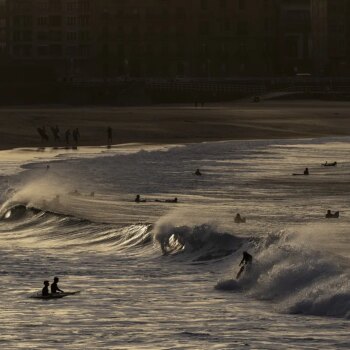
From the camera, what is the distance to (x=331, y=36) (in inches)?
7352

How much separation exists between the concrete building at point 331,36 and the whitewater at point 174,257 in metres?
107

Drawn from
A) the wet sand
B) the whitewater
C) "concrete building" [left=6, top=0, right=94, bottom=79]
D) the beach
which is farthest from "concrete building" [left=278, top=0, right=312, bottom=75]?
the whitewater

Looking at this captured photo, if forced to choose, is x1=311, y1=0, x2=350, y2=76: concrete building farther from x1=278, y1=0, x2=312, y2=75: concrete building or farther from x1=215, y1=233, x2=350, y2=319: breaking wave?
x1=215, y1=233, x2=350, y2=319: breaking wave

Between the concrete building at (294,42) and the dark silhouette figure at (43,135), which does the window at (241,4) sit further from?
the dark silhouette figure at (43,135)

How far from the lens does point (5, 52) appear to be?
613 feet

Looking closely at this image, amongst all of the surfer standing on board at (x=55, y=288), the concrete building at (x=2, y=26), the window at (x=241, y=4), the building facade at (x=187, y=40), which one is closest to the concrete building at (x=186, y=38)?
the building facade at (x=187, y=40)

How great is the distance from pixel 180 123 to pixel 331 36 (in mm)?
72017

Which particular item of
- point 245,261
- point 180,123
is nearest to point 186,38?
point 180,123

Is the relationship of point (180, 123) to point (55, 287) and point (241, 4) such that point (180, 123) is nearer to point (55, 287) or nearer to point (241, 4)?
point (241, 4)

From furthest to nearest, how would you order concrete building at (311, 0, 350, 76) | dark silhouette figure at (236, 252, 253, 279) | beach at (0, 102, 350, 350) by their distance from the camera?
concrete building at (311, 0, 350, 76)
dark silhouette figure at (236, 252, 253, 279)
beach at (0, 102, 350, 350)

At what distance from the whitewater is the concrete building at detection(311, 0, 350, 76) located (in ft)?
351

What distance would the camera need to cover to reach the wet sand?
4171 inches

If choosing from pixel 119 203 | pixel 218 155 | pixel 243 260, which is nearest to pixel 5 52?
pixel 218 155

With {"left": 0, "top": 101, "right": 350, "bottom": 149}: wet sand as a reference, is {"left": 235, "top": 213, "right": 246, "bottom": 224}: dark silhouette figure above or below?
above
